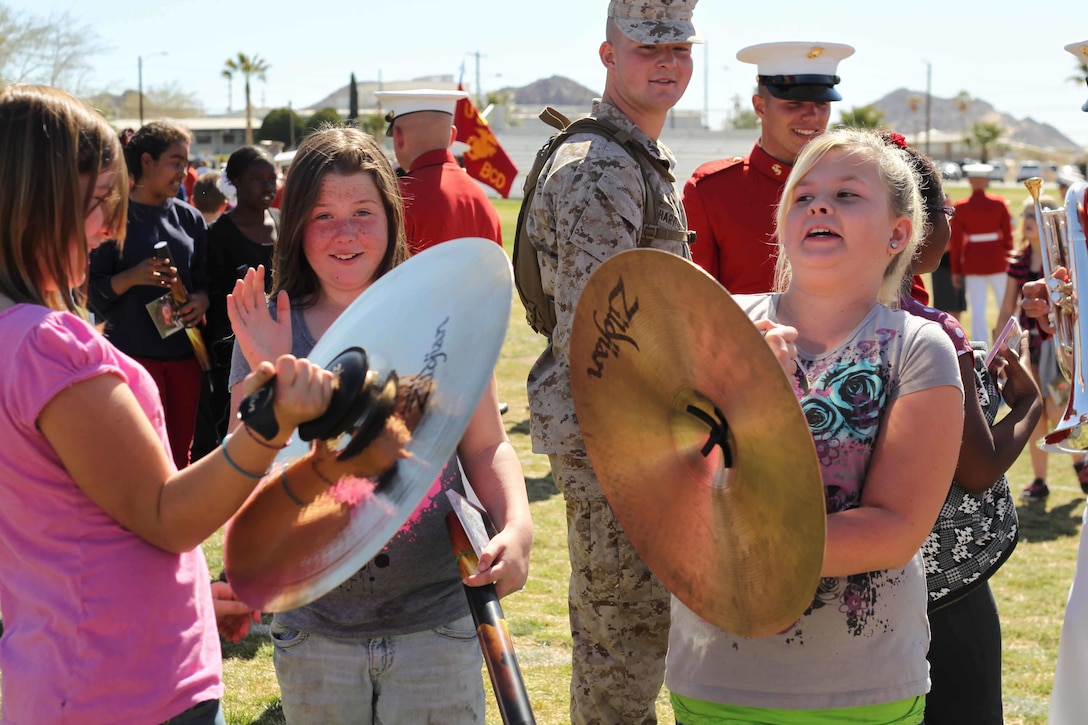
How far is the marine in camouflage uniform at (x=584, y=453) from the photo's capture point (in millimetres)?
3127

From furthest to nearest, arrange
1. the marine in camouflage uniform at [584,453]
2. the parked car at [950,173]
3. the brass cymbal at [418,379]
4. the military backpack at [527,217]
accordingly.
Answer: the parked car at [950,173], the military backpack at [527,217], the marine in camouflage uniform at [584,453], the brass cymbal at [418,379]

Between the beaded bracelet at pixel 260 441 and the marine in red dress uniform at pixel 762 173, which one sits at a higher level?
the marine in red dress uniform at pixel 762 173

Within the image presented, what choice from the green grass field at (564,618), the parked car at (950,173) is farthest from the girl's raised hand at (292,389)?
the green grass field at (564,618)

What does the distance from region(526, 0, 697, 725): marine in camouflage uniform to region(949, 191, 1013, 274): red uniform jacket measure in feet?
31.4

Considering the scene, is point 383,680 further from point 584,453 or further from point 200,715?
point 584,453

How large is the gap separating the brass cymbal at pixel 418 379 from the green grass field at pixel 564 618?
2.70 m

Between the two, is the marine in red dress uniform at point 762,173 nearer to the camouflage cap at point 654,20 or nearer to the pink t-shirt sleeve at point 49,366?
the camouflage cap at point 654,20

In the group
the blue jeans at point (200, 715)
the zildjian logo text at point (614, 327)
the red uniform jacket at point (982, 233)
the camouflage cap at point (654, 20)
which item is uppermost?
the camouflage cap at point (654, 20)

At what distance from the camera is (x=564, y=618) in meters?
5.37

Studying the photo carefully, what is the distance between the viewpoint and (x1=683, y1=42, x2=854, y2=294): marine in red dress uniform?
13.3ft

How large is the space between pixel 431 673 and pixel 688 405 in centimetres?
87

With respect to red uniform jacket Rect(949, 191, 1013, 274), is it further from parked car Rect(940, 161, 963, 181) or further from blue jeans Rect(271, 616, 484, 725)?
blue jeans Rect(271, 616, 484, 725)

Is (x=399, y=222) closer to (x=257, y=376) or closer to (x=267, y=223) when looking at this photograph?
(x=257, y=376)

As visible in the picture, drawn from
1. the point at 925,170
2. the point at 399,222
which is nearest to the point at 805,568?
the point at 399,222
